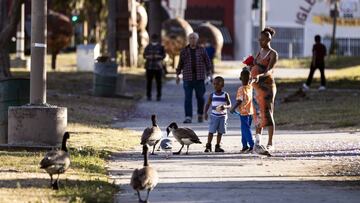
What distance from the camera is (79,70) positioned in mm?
44781

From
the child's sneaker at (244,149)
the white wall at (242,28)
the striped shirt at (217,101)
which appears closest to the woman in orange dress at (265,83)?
the child's sneaker at (244,149)

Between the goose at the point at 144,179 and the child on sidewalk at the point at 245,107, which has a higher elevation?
the child on sidewalk at the point at 245,107

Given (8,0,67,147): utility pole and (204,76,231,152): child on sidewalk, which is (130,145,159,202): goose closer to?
(8,0,67,147): utility pole

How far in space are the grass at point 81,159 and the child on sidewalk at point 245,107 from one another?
1856 mm

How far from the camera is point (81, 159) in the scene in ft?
45.1

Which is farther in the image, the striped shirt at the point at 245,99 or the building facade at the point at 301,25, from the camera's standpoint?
the building facade at the point at 301,25

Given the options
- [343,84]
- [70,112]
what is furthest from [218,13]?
[70,112]

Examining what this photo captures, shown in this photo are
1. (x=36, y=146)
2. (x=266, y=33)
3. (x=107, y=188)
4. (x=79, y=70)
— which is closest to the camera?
(x=107, y=188)

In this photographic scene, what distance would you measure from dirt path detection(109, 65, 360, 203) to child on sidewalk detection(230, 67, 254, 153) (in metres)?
0.26

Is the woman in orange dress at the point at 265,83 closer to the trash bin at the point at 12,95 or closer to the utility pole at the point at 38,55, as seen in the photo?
the utility pole at the point at 38,55

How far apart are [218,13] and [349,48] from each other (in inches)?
413

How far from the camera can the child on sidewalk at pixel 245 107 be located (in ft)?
51.6

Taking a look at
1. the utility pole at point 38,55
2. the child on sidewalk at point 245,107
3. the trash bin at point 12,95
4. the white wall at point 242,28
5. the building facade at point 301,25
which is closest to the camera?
the utility pole at point 38,55

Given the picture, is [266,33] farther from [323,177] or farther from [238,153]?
[323,177]
